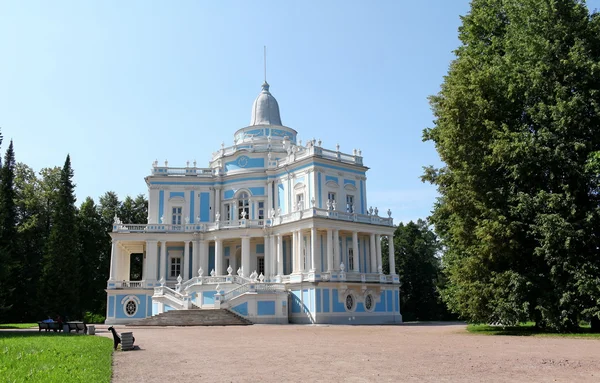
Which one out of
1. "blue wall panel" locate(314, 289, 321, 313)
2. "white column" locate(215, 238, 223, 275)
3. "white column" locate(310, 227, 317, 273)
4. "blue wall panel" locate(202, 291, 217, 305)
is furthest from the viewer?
"white column" locate(215, 238, 223, 275)

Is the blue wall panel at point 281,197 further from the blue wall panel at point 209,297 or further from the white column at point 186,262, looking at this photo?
the blue wall panel at point 209,297

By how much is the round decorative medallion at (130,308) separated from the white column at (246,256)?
8952 millimetres

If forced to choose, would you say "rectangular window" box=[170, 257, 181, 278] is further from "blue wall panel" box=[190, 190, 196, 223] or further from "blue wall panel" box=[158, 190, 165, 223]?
"blue wall panel" box=[158, 190, 165, 223]

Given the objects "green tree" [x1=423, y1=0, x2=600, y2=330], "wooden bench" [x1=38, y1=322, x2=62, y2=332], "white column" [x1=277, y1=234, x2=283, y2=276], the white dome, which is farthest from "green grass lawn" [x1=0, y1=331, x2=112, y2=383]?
the white dome

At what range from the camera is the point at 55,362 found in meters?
11.6

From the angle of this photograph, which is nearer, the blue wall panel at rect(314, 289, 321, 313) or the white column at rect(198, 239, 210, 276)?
the blue wall panel at rect(314, 289, 321, 313)

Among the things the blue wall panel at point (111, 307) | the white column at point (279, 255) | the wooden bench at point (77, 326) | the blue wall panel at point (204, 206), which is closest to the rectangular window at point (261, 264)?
the white column at point (279, 255)

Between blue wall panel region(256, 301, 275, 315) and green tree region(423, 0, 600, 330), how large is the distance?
51.2ft

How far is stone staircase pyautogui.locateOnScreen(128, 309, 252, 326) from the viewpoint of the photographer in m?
32.9

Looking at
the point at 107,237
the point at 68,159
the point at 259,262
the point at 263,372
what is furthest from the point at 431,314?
the point at 263,372

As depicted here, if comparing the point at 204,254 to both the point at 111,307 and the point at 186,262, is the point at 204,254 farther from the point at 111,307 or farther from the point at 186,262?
the point at 111,307

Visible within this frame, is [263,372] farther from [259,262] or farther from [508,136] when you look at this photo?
[259,262]

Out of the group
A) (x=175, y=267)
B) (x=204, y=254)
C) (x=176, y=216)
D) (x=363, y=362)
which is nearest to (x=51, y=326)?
(x=363, y=362)

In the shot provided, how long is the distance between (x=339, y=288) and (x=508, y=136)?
1924 centimetres
